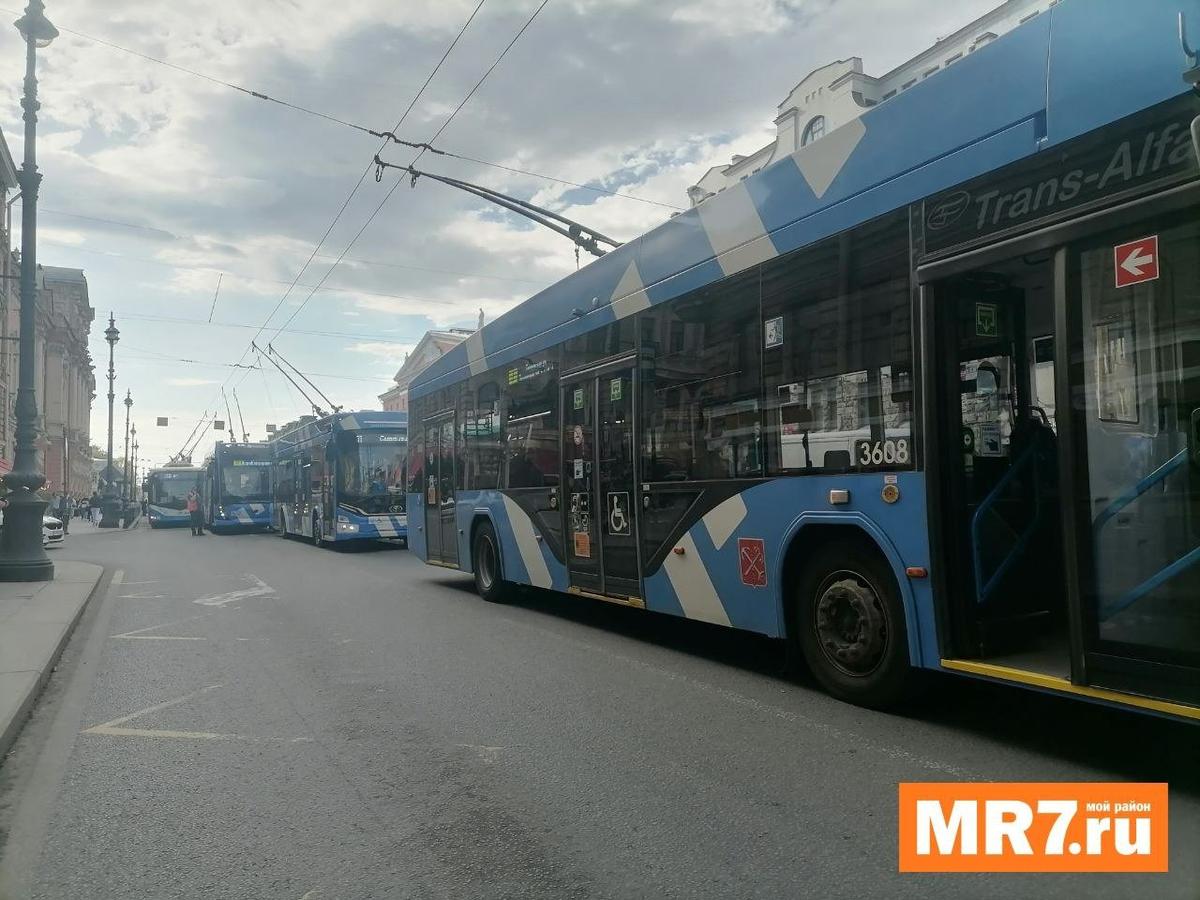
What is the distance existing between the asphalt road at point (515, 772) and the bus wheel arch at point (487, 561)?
2684 mm

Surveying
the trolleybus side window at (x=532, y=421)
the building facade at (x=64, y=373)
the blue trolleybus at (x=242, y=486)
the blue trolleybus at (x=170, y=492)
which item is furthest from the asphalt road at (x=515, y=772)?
the building facade at (x=64, y=373)

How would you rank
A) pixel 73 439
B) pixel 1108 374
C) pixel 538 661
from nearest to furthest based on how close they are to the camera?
pixel 1108 374 < pixel 538 661 < pixel 73 439

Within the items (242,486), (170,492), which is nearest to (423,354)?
(170,492)

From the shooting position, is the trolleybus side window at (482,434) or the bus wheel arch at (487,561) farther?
the bus wheel arch at (487,561)

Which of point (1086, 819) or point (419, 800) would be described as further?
point (419, 800)

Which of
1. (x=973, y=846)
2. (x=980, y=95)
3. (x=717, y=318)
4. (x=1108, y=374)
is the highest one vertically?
(x=980, y=95)

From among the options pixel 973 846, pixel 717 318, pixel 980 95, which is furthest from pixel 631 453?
pixel 973 846

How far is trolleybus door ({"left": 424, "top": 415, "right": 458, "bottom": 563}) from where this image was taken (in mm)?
11859

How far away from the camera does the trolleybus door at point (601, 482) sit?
756cm

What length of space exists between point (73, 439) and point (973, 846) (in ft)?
279

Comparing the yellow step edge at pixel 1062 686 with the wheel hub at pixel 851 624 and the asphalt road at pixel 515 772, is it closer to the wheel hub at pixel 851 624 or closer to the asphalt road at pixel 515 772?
the asphalt road at pixel 515 772

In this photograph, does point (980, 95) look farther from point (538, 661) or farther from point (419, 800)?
point (538, 661)

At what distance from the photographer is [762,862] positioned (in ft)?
10.8

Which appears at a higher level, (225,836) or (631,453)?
Answer: (631,453)
